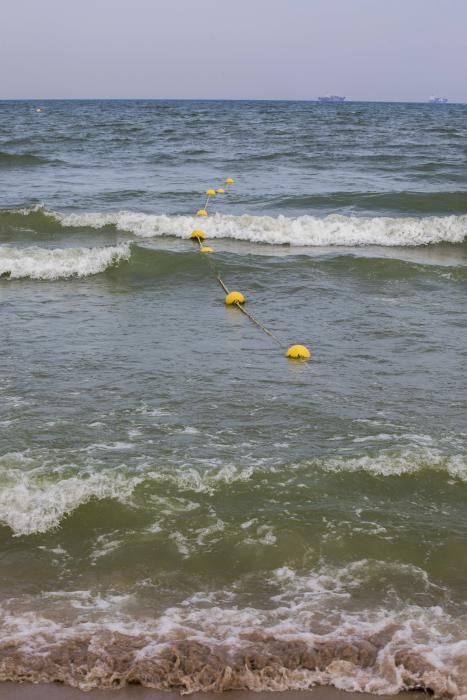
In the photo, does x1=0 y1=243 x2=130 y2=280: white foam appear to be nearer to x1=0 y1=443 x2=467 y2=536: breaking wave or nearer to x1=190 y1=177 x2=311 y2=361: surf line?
x1=190 y1=177 x2=311 y2=361: surf line

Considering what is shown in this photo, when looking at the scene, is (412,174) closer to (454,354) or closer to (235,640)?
(454,354)

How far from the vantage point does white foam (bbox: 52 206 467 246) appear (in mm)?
15945

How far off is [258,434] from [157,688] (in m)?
3.04

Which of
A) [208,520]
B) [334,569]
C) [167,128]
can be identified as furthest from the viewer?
[167,128]

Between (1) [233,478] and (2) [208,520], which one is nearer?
(2) [208,520]

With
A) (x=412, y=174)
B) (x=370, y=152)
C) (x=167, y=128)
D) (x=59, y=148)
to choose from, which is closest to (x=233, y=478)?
(x=412, y=174)

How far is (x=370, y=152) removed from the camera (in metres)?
29.4

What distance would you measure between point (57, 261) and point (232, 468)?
8.19 metres

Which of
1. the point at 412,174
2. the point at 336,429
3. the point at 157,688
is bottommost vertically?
the point at 157,688

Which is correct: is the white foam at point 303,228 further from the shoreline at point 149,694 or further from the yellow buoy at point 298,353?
the shoreline at point 149,694

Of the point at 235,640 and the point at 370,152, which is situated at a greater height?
the point at 370,152

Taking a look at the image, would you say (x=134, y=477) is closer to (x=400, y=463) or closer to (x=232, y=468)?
(x=232, y=468)

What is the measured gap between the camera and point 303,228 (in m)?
16.1

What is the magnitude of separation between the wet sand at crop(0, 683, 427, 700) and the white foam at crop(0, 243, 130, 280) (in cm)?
945
